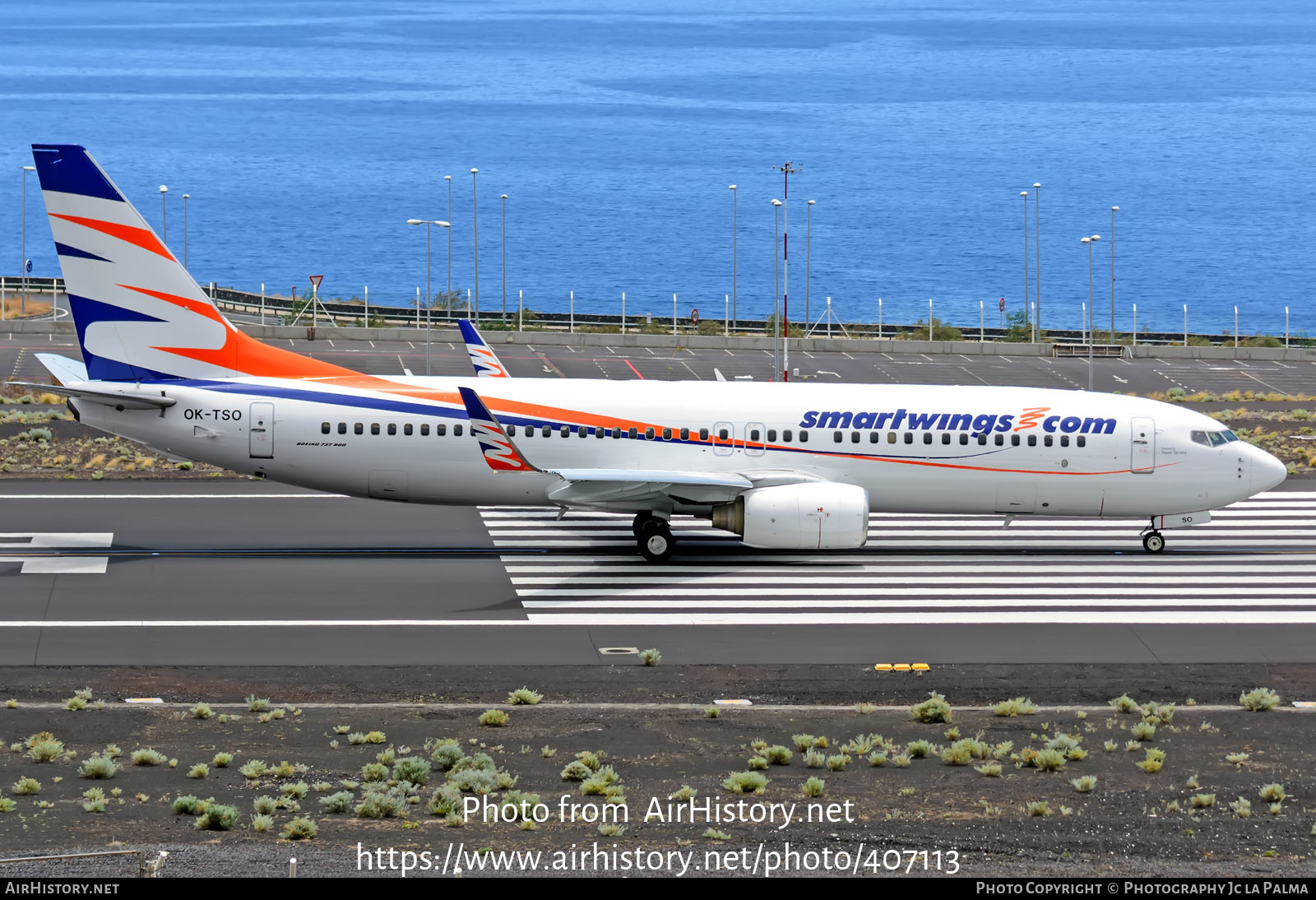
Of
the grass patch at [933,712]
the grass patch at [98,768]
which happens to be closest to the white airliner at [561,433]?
the grass patch at [933,712]

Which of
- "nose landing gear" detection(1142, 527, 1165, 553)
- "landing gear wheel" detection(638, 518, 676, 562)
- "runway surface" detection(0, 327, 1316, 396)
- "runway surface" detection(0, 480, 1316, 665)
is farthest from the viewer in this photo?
"runway surface" detection(0, 327, 1316, 396)

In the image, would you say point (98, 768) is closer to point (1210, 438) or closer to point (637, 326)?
point (1210, 438)

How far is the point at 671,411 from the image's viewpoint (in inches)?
1174

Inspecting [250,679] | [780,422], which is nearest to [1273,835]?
[250,679]

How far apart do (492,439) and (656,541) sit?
3896 millimetres

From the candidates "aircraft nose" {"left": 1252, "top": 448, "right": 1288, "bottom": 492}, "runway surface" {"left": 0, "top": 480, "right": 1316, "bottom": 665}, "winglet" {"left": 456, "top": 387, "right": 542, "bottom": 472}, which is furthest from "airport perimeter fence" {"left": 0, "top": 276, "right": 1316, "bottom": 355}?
"winglet" {"left": 456, "top": 387, "right": 542, "bottom": 472}

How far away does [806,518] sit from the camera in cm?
2784

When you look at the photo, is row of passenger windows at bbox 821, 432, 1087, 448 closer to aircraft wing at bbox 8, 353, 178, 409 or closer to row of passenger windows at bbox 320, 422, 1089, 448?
row of passenger windows at bbox 320, 422, 1089, 448

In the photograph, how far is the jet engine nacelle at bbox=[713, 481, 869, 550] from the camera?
91.2 feet

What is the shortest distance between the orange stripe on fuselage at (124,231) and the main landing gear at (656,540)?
11038mm

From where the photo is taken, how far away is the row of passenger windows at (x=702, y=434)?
29594mm

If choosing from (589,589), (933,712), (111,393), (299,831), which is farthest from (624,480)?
(299,831)

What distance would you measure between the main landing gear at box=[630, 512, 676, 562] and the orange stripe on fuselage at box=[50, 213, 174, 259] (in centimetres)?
1104

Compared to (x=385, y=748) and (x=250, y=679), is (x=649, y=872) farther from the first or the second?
(x=250, y=679)
